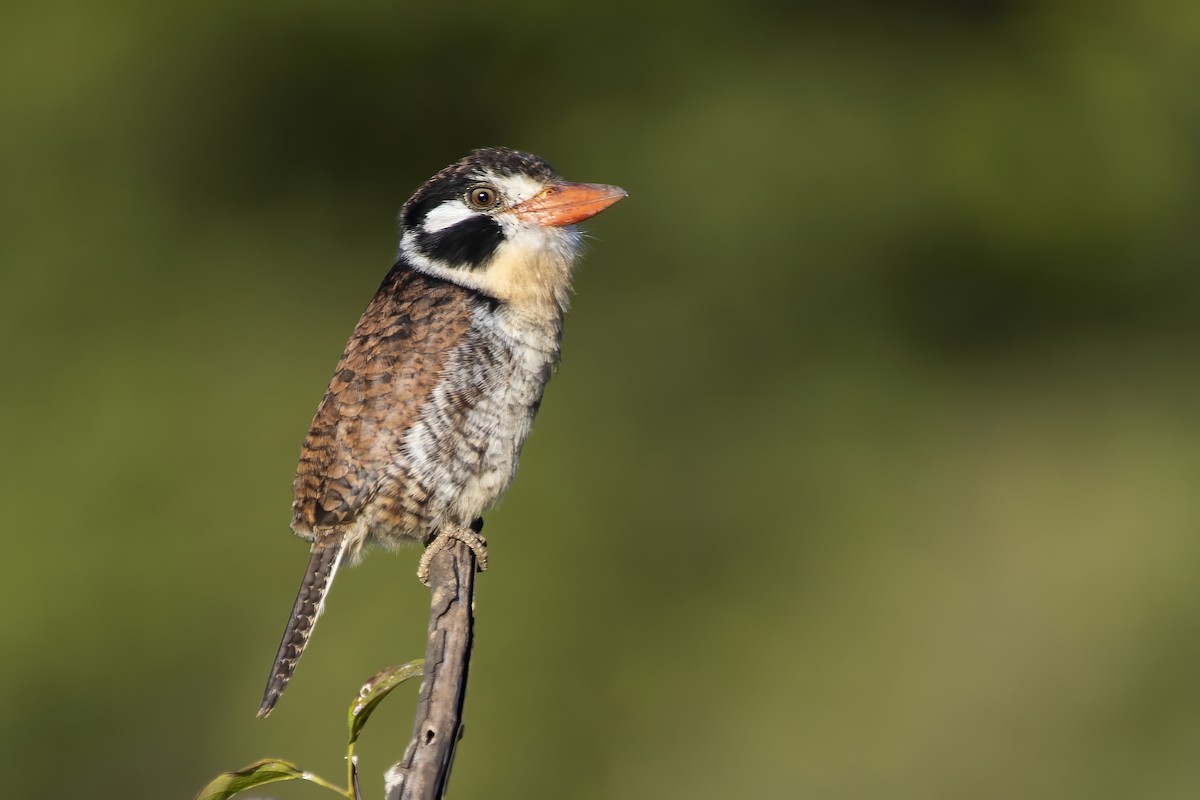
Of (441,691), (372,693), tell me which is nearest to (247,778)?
(372,693)

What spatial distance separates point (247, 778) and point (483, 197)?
1808mm

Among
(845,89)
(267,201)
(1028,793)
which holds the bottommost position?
(1028,793)

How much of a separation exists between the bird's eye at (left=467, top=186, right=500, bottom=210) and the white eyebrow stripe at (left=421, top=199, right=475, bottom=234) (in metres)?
0.02

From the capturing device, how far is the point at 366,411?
360 centimetres

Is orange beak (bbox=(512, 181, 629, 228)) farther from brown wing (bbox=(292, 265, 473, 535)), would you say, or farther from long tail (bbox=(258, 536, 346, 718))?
long tail (bbox=(258, 536, 346, 718))

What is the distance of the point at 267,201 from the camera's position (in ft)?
33.5

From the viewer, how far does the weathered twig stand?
7.75 ft

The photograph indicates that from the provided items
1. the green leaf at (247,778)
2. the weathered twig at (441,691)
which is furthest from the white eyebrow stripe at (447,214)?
the green leaf at (247,778)

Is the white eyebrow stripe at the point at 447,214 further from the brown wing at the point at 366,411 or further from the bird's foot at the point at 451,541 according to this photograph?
the bird's foot at the point at 451,541

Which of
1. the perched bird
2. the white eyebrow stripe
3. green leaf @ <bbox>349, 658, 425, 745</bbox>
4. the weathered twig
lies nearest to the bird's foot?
the perched bird

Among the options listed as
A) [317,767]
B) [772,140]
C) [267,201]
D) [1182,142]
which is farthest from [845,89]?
[317,767]

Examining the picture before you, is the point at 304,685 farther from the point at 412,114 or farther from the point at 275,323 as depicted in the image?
the point at 412,114

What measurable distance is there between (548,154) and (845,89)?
2.23 metres

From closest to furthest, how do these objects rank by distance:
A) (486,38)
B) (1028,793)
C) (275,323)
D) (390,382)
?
(390,382)
(1028,793)
(275,323)
(486,38)
